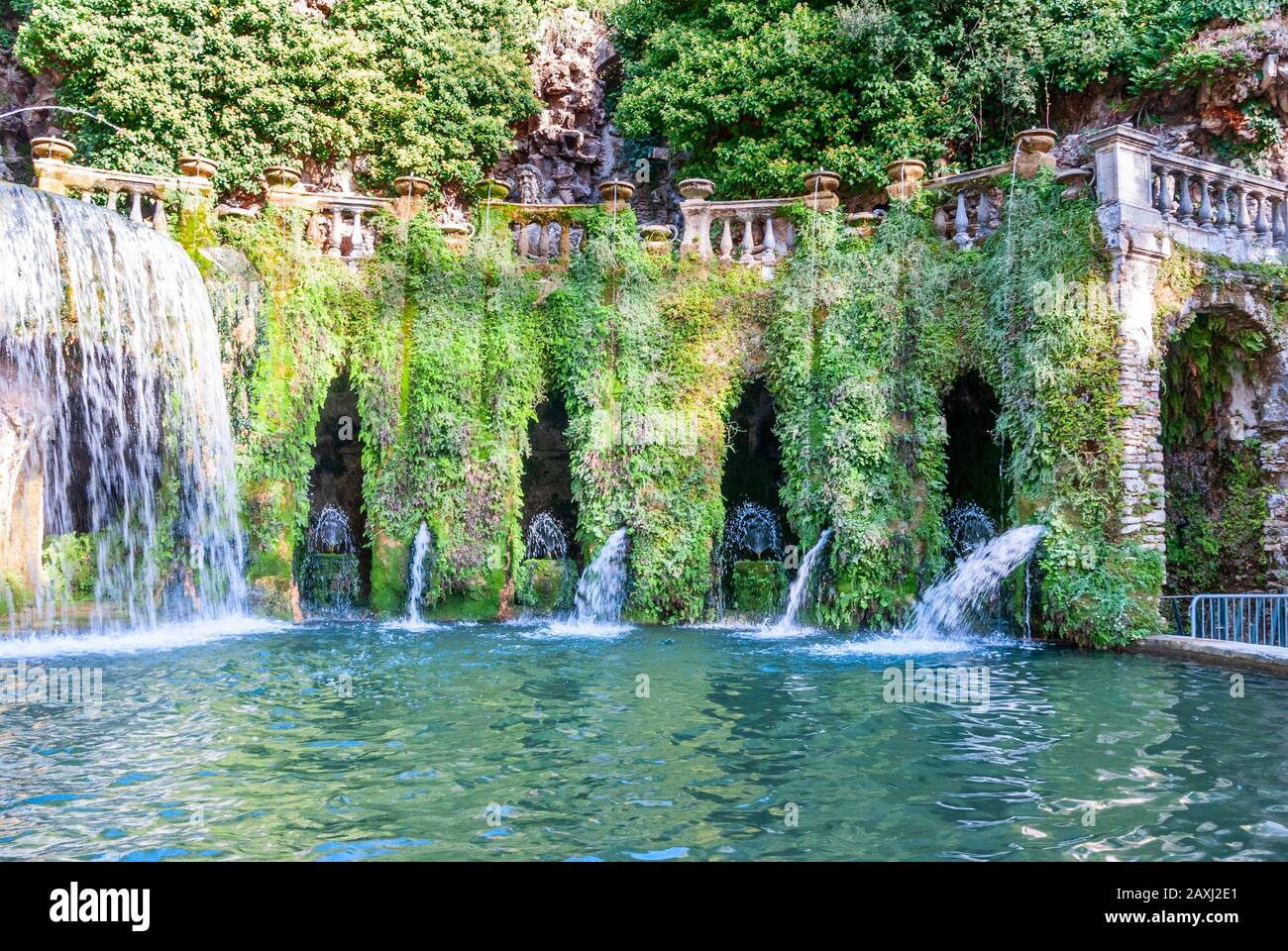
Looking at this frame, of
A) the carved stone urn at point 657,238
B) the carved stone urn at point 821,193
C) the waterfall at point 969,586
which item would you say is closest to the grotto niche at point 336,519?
the carved stone urn at point 657,238

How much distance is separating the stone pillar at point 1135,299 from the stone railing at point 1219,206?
389 mm

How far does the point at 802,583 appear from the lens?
474 inches

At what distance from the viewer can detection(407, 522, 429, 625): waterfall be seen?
12.5 m

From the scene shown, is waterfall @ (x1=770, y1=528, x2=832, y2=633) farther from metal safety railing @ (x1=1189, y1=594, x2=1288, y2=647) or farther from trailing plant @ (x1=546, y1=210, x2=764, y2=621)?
metal safety railing @ (x1=1189, y1=594, x2=1288, y2=647)

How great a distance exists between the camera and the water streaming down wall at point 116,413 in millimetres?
10523

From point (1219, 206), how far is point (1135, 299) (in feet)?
7.38

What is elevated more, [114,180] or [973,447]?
[114,180]

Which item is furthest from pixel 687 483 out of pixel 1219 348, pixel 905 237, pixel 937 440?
pixel 1219 348

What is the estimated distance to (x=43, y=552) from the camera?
11.5 meters

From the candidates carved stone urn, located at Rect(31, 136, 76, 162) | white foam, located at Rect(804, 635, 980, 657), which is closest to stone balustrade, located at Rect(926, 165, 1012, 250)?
white foam, located at Rect(804, 635, 980, 657)

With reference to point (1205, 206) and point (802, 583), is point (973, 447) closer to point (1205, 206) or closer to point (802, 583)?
point (802, 583)

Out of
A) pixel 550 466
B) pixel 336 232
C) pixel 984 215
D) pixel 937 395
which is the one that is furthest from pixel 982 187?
pixel 336 232

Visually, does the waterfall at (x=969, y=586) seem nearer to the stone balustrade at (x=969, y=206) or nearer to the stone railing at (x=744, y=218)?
the stone balustrade at (x=969, y=206)

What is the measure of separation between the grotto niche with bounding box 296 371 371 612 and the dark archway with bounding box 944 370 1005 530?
9193mm
